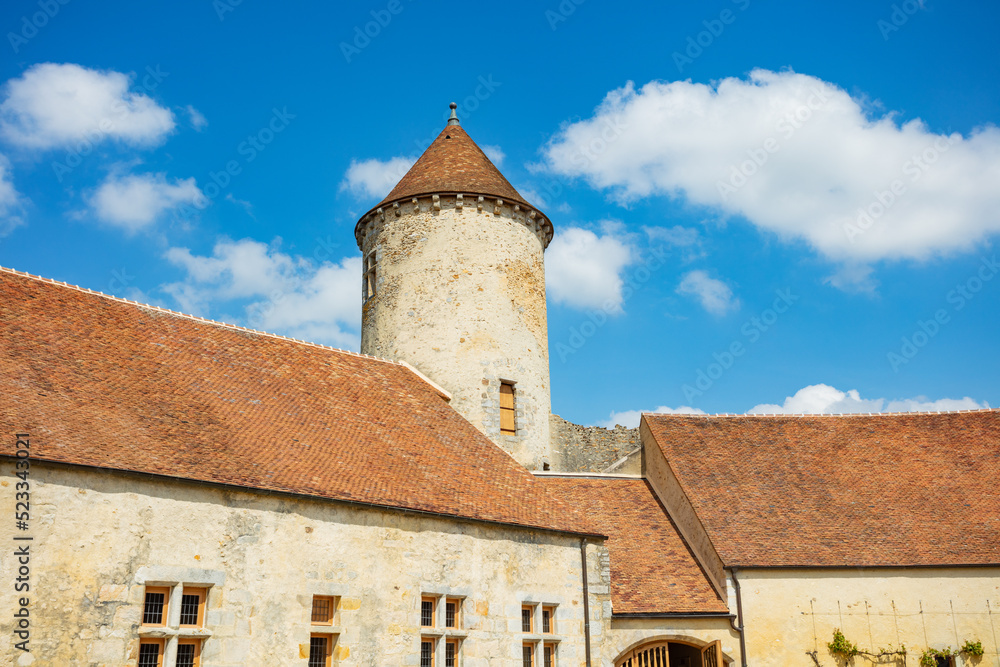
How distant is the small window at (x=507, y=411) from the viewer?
19953 mm

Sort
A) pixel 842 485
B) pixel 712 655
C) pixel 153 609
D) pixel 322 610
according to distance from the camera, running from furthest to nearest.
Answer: pixel 842 485 < pixel 712 655 < pixel 322 610 < pixel 153 609

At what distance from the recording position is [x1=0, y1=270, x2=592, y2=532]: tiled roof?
37.5ft

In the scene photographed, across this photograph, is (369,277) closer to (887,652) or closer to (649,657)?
(649,657)

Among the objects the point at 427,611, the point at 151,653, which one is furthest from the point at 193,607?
the point at 427,611

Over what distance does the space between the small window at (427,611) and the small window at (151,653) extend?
4017mm

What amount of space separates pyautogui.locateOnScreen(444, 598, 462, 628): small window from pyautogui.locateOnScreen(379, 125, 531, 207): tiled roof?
35.1 ft

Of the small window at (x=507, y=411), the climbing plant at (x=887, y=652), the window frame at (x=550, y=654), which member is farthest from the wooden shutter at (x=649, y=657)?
the small window at (x=507, y=411)

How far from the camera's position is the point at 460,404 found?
19.4 m

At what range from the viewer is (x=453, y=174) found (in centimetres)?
2150

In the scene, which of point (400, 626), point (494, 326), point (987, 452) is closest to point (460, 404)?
point (494, 326)

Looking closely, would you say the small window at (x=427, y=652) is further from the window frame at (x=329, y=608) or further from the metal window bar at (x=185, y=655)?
the metal window bar at (x=185, y=655)

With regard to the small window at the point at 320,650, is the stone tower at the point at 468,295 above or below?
above

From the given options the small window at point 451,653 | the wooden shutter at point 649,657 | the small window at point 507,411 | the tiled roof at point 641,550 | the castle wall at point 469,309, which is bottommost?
the wooden shutter at point 649,657

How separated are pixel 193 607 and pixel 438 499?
4239mm
